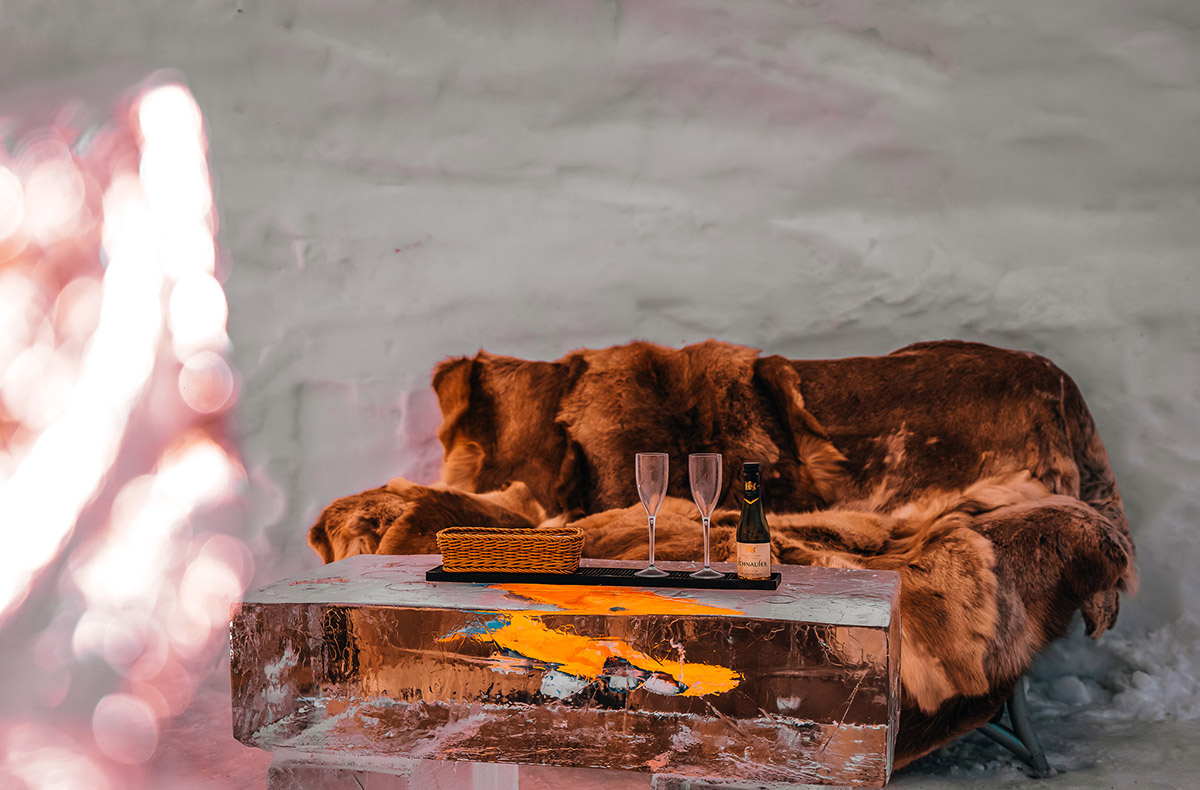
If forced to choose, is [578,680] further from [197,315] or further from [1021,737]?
[197,315]

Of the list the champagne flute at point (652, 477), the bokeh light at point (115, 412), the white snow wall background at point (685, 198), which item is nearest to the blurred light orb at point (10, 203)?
the bokeh light at point (115, 412)

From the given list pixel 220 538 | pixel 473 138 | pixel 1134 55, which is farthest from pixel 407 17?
pixel 1134 55

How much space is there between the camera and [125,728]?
2.54 meters

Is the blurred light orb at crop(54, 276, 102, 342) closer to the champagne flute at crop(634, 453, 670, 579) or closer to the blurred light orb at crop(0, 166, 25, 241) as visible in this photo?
the blurred light orb at crop(0, 166, 25, 241)

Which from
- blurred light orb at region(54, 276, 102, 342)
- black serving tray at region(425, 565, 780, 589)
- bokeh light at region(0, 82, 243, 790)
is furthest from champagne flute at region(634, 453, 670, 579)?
blurred light orb at region(54, 276, 102, 342)

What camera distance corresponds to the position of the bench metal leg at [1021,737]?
190 cm

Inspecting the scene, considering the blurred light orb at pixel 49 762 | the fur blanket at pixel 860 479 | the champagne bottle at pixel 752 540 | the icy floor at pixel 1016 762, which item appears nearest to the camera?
the champagne bottle at pixel 752 540

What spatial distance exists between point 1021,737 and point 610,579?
1.19m

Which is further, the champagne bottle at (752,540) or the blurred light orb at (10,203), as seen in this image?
the blurred light orb at (10,203)

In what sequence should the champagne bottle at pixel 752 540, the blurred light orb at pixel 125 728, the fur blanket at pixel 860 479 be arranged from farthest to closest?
the blurred light orb at pixel 125 728 < the fur blanket at pixel 860 479 < the champagne bottle at pixel 752 540

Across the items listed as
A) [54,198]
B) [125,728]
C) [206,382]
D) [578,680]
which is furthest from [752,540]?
[54,198]

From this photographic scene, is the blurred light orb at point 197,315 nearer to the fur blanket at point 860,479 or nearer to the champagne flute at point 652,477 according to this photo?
the fur blanket at point 860,479

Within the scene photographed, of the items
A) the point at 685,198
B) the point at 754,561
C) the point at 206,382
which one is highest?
the point at 685,198

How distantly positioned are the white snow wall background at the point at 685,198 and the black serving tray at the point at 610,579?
5.38 feet
